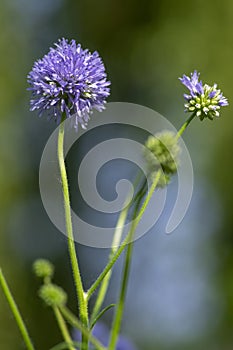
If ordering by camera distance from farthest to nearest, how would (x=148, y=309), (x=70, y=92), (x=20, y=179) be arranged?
1. (x=20, y=179)
2. (x=148, y=309)
3. (x=70, y=92)

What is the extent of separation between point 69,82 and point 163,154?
0.73 ft

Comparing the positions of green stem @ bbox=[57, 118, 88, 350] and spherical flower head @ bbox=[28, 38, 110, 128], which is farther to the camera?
spherical flower head @ bbox=[28, 38, 110, 128]

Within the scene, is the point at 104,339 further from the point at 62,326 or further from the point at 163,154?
the point at 163,154

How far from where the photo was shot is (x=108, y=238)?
1.88 metres

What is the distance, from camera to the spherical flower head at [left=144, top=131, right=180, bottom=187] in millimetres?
1242

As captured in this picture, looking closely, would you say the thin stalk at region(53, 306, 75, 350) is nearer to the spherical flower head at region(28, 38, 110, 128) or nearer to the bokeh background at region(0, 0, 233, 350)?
the spherical flower head at region(28, 38, 110, 128)

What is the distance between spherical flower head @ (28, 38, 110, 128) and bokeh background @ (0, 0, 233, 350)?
451 cm

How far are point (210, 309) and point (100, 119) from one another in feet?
5.94

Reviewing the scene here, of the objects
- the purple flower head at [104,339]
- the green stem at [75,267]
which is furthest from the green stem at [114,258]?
the purple flower head at [104,339]

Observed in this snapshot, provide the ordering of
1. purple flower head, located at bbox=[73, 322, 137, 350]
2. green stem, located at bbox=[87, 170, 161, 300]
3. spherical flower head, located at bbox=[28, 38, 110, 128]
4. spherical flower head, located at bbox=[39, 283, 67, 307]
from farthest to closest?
1. purple flower head, located at bbox=[73, 322, 137, 350]
2. spherical flower head, located at bbox=[39, 283, 67, 307]
3. spherical flower head, located at bbox=[28, 38, 110, 128]
4. green stem, located at bbox=[87, 170, 161, 300]

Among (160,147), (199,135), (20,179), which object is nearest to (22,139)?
(20,179)

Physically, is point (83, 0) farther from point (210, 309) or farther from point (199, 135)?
point (210, 309)

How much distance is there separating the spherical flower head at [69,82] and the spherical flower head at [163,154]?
0.15 m

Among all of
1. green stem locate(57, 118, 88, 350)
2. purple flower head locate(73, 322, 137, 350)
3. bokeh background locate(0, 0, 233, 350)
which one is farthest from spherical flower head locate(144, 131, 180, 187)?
bokeh background locate(0, 0, 233, 350)
